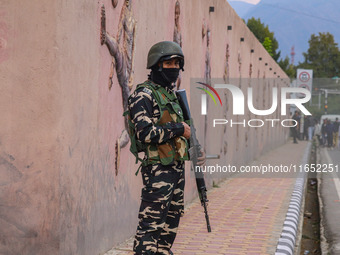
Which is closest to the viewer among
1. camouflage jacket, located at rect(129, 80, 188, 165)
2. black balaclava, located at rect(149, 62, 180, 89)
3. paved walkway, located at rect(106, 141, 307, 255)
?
camouflage jacket, located at rect(129, 80, 188, 165)

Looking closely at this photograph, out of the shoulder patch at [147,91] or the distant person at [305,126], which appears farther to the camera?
the distant person at [305,126]

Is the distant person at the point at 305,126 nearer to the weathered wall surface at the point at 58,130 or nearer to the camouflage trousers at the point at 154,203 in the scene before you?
the weathered wall surface at the point at 58,130

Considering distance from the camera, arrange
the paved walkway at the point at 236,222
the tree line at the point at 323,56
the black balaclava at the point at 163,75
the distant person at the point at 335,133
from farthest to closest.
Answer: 1. the tree line at the point at 323,56
2. the distant person at the point at 335,133
3. the paved walkway at the point at 236,222
4. the black balaclava at the point at 163,75

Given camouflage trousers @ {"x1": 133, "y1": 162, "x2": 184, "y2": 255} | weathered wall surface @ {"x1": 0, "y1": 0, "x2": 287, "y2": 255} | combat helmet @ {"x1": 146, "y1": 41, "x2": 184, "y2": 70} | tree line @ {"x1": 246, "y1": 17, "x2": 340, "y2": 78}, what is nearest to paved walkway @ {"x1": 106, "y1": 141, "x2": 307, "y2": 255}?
weathered wall surface @ {"x1": 0, "y1": 0, "x2": 287, "y2": 255}

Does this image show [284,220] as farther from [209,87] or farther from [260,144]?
[260,144]

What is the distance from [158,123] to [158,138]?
0.15 metres

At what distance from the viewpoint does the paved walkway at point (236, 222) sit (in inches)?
233

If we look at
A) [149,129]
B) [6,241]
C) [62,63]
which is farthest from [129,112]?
[6,241]

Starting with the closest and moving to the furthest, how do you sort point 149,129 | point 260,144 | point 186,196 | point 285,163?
point 149,129
point 186,196
point 285,163
point 260,144

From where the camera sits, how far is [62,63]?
4.24m

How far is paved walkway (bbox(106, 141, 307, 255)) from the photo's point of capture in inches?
233

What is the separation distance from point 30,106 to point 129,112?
69 centimetres

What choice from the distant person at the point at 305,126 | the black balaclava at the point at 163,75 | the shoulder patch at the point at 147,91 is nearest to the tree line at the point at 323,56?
the distant person at the point at 305,126

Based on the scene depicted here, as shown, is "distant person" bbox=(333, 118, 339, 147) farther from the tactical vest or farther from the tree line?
the tree line
